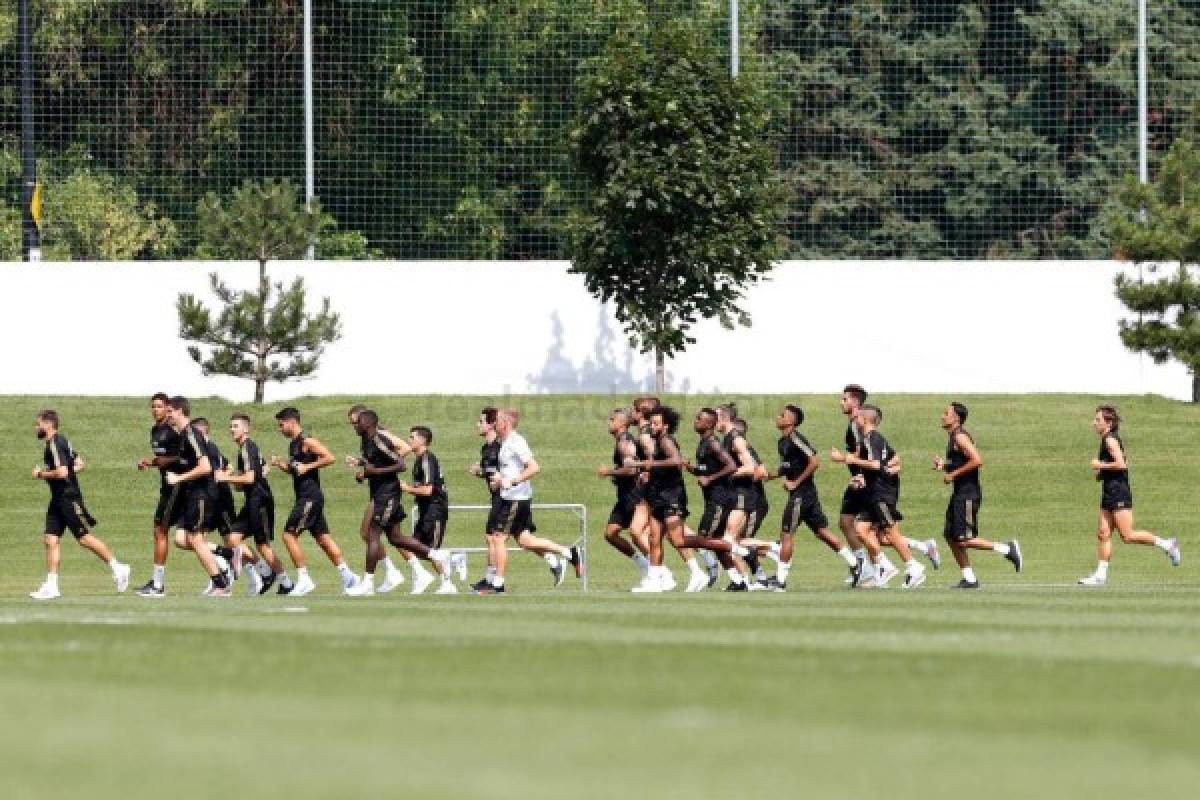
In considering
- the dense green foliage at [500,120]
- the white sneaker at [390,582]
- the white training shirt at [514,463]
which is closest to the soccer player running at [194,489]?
the white sneaker at [390,582]

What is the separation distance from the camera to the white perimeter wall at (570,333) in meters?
41.8

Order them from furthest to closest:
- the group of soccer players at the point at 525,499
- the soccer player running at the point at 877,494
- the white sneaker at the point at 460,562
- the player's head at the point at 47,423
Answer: the white sneaker at the point at 460,562 → the soccer player running at the point at 877,494 → the group of soccer players at the point at 525,499 → the player's head at the point at 47,423

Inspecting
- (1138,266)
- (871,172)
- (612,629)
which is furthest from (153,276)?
(612,629)

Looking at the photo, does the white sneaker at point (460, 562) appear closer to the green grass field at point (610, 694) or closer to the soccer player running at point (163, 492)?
the green grass field at point (610, 694)

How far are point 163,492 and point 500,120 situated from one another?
20623 mm

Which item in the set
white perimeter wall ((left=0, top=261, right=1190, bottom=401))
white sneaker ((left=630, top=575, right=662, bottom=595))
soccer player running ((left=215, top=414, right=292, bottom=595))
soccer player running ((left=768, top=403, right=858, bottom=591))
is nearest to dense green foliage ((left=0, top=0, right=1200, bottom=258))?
white perimeter wall ((left=0, top=261, right=1190, bottom=401))

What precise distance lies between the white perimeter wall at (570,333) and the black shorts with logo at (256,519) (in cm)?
1615

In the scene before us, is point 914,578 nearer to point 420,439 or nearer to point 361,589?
point 420,439

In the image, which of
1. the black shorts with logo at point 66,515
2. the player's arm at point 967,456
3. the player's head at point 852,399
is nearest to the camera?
the black shorts with logo at point 66,515

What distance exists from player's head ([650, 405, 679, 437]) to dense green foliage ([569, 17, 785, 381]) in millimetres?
13163

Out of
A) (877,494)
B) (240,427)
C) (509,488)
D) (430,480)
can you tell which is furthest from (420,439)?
(877,494)

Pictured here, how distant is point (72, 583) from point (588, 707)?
Result: 19.7 m

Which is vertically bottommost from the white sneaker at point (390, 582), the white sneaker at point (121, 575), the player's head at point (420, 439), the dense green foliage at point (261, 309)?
the white sneaker at point (390, 582)

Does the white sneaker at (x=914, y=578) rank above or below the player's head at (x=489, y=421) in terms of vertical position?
below
